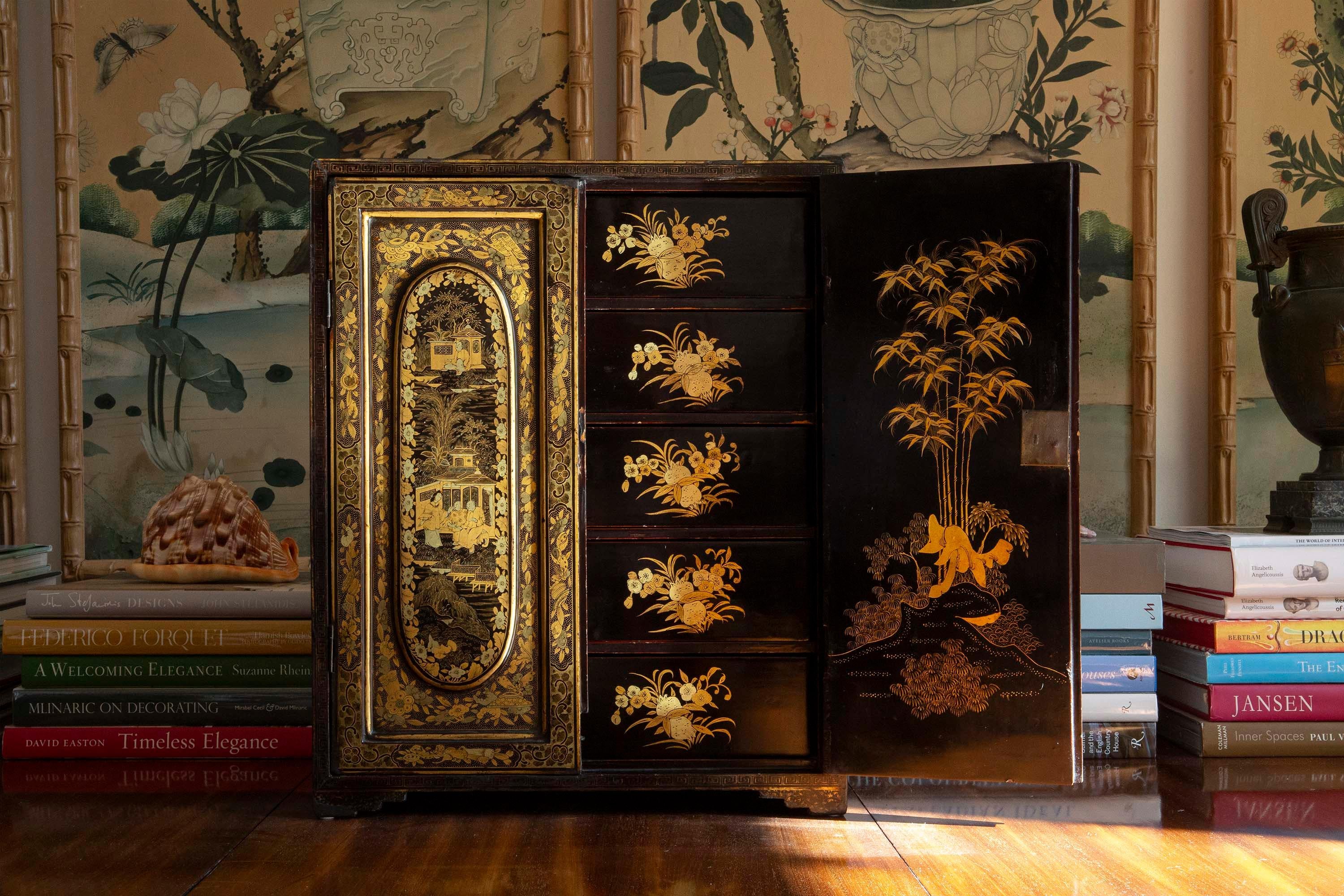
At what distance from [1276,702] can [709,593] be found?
1424 millimetres

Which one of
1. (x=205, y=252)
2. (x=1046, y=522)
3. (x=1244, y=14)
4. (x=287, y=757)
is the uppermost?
(x=1244, y=14)

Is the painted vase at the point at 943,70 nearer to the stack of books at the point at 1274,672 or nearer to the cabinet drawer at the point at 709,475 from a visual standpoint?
the cabinet drawer at the point at 709,475

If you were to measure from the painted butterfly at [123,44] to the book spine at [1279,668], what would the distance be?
10.3ft

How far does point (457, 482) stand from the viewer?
1.85 metres

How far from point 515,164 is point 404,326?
0.39 meters

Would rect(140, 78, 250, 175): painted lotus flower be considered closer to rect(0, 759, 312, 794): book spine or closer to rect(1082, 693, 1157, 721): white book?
rect(0, 759, 312, 794): book spine

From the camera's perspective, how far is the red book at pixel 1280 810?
176 cm

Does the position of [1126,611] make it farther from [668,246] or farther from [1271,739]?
[668,246]

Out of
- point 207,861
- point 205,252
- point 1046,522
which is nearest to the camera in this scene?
point 207,861

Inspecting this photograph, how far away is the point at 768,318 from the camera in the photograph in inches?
74.0

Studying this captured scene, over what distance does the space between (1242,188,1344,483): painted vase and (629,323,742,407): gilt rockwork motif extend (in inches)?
54.1

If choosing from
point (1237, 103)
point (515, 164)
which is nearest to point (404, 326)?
Answer: point (515, 164)

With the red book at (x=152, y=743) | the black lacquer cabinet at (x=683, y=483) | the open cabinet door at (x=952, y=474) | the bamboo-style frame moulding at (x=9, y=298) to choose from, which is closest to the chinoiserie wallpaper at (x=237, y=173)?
the bamboo-style frame moulding at (x=9, y=298)

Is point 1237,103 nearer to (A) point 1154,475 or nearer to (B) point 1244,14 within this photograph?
(B) point 1244,14
